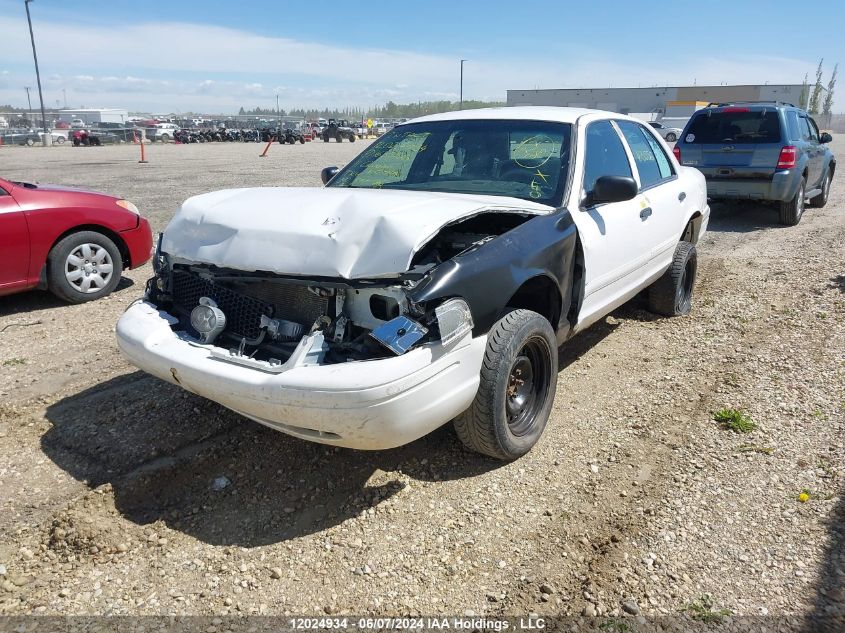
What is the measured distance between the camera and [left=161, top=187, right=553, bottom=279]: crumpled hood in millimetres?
2883

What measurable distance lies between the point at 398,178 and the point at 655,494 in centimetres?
266

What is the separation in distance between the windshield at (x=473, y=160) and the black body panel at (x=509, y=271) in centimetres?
38

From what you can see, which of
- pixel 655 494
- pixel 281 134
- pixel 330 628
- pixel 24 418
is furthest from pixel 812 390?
pixel 281 134

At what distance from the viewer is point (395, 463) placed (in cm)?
349

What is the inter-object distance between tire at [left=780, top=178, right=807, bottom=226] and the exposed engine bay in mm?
8563

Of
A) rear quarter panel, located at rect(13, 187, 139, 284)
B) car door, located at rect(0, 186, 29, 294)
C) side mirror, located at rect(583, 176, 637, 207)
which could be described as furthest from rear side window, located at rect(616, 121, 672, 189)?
car door, located at rect(0, 186, 29, 294)

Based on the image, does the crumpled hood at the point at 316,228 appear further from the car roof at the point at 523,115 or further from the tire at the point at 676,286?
the tire at the point at 676,286

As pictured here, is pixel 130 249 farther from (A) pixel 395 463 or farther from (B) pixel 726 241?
(B) pixel 726 241

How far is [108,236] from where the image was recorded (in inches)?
253

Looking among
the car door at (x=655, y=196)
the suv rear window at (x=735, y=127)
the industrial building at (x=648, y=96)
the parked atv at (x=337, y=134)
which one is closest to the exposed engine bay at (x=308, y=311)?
the car door at (x=655, y=196)

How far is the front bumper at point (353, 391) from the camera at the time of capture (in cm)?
263

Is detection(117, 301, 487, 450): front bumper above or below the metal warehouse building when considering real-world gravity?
below

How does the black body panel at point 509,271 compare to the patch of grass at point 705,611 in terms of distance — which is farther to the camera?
the black body panel at point 509,271

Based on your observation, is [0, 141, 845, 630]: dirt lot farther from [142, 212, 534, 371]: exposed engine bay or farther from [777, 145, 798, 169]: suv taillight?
[777, 145, 798, 169]: suv taillight
